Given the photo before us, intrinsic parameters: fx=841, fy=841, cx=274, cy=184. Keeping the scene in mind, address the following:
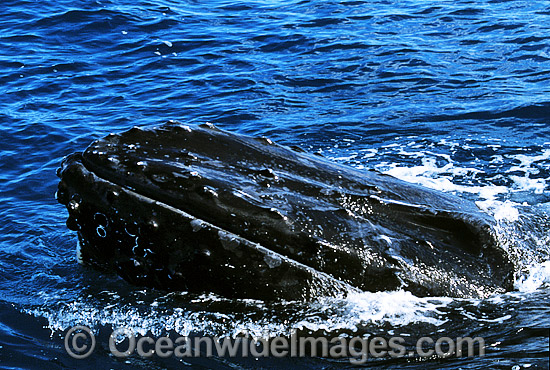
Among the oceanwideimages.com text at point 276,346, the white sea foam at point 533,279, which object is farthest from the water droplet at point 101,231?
the white sea foam at point 533,279

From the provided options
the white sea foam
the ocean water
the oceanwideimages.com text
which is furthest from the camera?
the white sea foam

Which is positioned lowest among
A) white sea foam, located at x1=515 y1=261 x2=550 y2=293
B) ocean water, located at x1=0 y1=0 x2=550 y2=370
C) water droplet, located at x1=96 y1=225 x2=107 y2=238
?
ocean water, located at x1=0 y1=0 x2=550 y2=370

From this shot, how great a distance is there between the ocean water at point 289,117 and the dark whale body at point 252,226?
161 millimetres

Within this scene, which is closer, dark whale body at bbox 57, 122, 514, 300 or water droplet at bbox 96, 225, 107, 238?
dark whale body at bbox 57, 122, 514, 300

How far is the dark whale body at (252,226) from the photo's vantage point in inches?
208

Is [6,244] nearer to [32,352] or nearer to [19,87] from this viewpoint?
[32,352]

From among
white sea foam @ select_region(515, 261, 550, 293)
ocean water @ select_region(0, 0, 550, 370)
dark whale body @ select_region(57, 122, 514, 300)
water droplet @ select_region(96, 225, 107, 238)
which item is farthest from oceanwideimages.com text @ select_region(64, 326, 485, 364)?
water droplet @ select_region(96, 225, 107, 238)

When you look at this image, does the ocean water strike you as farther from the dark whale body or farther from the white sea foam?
the dark whale body

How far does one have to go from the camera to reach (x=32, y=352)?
19.9 feet

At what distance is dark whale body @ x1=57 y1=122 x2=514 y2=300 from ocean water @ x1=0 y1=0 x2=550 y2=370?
0.16 meters

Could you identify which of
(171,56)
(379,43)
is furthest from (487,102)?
(171,56)

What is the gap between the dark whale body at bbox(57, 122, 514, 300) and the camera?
527cm

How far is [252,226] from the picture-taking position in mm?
5258

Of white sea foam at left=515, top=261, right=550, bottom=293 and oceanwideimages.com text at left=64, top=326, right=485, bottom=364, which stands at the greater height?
white sea foam at left=515, top=261, right=550, bottom=293
